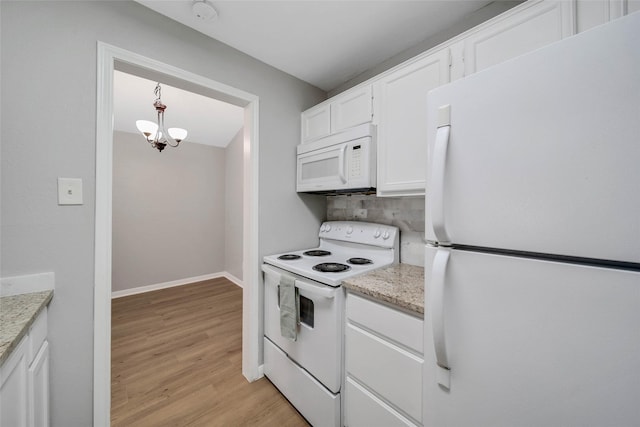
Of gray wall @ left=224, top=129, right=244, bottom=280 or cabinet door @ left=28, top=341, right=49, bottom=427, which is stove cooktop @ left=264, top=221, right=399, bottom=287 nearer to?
cabinet door @ left=28, top=341, right=49, bottom=427

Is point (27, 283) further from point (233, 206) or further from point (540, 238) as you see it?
point (233, 206)

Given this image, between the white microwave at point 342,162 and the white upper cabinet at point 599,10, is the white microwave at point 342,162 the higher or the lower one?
the lower one

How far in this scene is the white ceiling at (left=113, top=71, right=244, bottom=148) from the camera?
2771mm

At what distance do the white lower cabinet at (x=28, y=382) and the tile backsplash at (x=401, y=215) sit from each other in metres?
1.90

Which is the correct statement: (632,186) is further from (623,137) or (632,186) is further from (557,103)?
(557,103)

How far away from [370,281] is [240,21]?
70.7 inches

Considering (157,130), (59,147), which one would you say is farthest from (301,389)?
(157,130)

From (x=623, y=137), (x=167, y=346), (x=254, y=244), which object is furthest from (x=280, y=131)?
(x=167, y=346)

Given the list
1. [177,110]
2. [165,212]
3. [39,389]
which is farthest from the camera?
[165,212]

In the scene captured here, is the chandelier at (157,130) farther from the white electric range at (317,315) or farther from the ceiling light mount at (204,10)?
the white electric range at (317,315)

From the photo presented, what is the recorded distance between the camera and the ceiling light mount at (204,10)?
4.38ft

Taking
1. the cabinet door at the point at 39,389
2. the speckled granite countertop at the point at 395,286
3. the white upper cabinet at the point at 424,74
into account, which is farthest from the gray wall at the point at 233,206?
the speckled granite countertop at the point at 395,286

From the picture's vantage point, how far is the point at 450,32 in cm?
155

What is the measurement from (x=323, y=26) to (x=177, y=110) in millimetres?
2625
